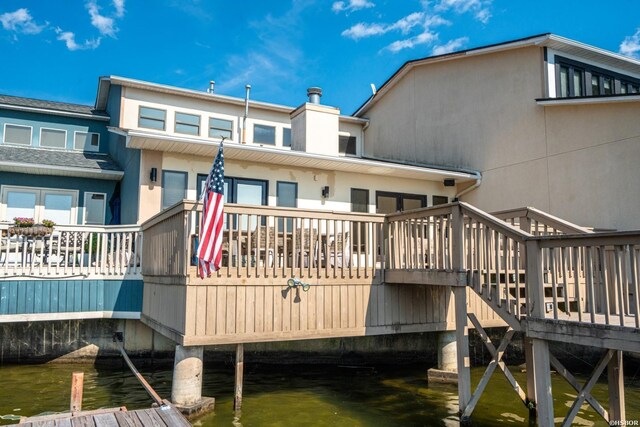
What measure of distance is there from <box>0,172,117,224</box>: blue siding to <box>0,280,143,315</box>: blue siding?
16.0ft

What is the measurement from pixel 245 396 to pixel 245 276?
2461 mm

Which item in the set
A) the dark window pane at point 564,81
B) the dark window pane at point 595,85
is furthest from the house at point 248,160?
the dark window pane at point 595,85

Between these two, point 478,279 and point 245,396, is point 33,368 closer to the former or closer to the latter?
point 245,396

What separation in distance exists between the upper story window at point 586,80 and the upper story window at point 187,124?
9.95 metres

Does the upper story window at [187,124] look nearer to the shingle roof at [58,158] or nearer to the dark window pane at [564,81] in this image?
the shingle roof at [58,158]

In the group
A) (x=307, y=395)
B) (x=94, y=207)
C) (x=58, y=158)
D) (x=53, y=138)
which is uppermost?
(x=53, y=138)

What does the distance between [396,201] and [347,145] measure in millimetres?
4801

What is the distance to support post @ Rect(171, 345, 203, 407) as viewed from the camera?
22.4 feet

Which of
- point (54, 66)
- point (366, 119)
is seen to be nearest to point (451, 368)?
point (366, 119)

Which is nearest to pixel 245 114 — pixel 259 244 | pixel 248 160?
pixel 248 160

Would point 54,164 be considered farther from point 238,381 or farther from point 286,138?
point 238,381

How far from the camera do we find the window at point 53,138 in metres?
14.6

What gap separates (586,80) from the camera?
13.0 meters

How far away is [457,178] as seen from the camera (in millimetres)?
13055
